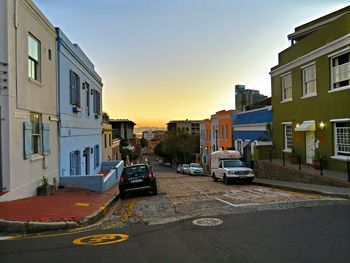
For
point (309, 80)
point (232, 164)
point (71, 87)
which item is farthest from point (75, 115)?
point (309, 80)

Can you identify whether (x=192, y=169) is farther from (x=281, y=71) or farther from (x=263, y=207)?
(x=263, y=207)

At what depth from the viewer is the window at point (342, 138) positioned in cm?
1845

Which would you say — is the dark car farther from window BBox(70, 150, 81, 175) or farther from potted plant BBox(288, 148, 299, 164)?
potted plant BBox(288, 148, 299, 164)

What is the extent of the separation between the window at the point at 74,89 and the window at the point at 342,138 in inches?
510

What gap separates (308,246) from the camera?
21.8 feet

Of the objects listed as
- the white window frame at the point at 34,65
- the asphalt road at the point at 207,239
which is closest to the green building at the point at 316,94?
the asphalt road at the point at 207,239

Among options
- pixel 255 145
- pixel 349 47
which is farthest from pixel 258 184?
pixel 349 47

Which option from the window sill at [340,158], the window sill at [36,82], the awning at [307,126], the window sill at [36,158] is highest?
the window sill at [36,82]

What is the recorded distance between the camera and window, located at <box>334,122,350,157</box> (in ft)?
60.5

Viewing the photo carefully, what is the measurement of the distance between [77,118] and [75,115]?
47 centimetres

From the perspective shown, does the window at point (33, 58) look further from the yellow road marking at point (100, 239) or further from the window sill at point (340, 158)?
the window sill at point (340, 158)

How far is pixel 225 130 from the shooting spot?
49.1 metres

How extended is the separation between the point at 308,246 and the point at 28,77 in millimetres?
10164

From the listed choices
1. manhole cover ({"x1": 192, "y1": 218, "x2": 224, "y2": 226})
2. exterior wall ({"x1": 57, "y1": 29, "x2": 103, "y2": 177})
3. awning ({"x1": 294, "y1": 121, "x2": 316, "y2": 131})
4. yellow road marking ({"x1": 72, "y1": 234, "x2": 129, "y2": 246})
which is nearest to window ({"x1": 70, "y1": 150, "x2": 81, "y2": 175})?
exterior wall ({"x1": 57, "y1": 29, "x2": 103, "y2": 177})
